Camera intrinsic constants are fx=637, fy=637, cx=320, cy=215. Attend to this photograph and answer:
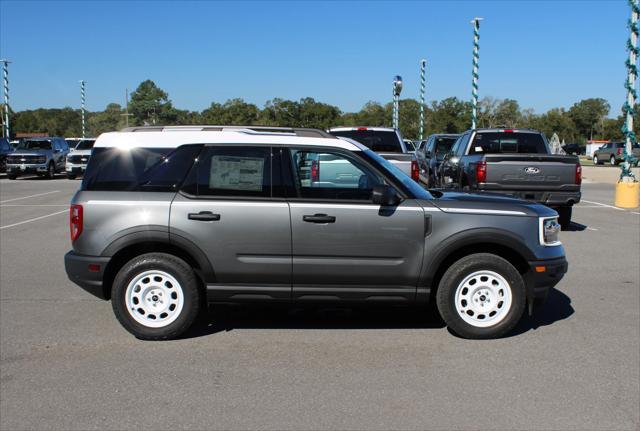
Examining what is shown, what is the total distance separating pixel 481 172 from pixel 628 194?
7.13 m

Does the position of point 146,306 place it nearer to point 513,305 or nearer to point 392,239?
point 392,239

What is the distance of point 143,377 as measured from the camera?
15.6ft

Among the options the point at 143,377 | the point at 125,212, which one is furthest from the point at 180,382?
the point at 125,212

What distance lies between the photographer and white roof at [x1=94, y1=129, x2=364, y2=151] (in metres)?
5.71

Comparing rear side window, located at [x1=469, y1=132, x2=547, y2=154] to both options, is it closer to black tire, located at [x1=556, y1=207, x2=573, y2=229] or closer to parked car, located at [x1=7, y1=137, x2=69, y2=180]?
black tire, located at [x1=556, y1=207, x2=573, y2=229]

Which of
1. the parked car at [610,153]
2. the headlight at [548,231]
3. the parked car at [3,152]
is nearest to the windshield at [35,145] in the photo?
the parked car at [3,152]

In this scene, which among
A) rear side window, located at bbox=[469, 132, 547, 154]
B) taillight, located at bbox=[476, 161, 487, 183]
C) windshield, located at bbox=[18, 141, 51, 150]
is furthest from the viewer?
windshield, located at bbox=[18, 141, 51, 150]

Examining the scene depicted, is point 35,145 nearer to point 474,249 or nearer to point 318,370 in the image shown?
point 474,249

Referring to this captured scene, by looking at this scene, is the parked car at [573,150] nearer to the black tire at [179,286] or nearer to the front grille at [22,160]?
the black tire at [179,286]

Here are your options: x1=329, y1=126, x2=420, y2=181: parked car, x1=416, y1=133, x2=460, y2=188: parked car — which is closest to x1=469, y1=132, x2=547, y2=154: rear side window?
x1=329, y1=126, x2=420, y2=181: parked car

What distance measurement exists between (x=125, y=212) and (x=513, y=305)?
351 cm

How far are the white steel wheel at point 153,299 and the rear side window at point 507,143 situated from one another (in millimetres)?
9685

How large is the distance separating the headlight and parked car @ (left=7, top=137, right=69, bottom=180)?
2808 cm

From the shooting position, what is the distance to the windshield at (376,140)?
45.8 ft
